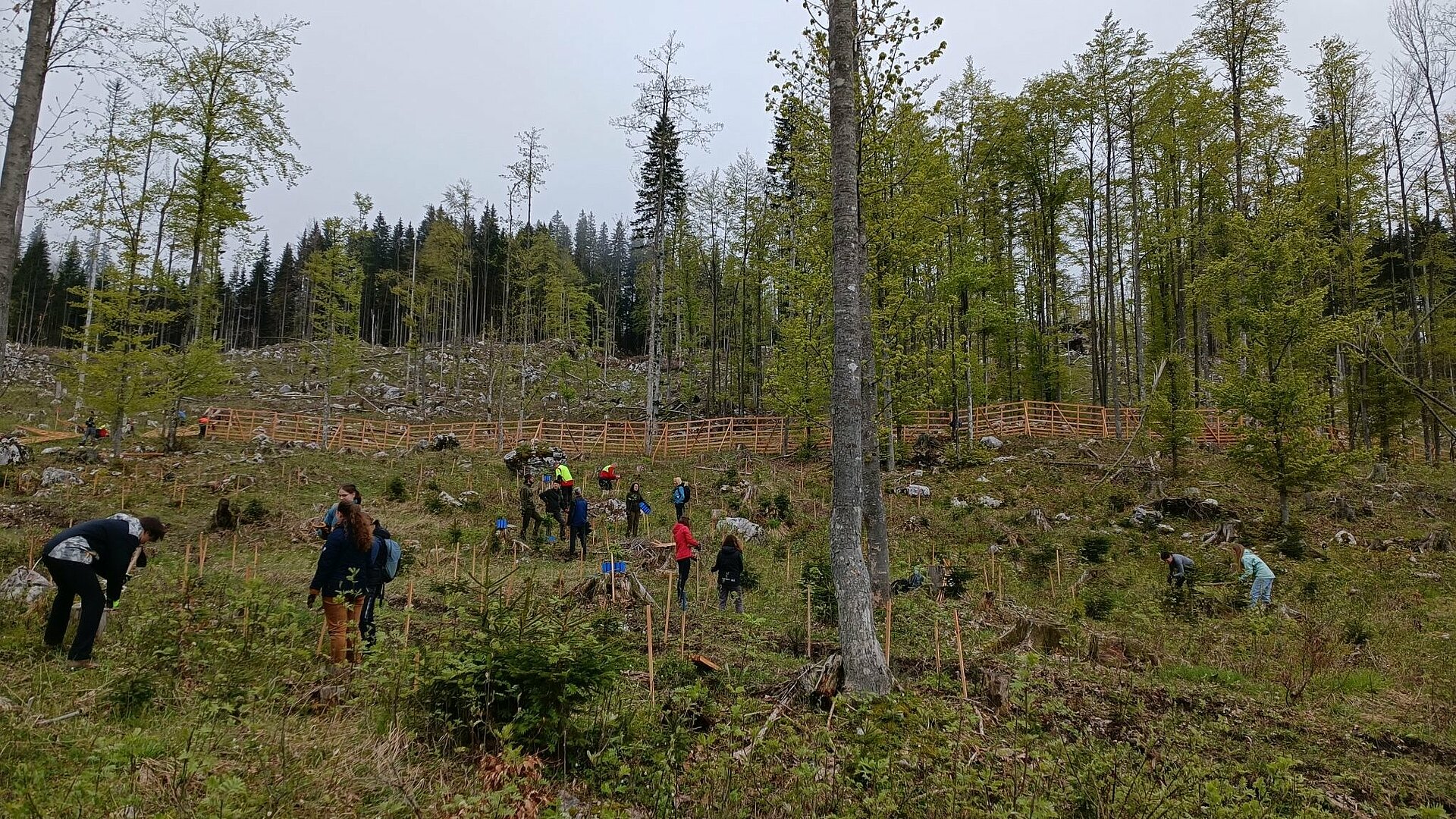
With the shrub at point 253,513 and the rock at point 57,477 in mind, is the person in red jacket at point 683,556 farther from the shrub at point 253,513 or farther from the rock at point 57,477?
the rock at point 57,477

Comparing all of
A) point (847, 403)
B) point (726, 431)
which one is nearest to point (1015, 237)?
point (726, 431)

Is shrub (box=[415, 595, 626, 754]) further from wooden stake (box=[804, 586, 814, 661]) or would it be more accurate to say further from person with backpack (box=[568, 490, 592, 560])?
person with backpack (box=[568, 490, 592, 560])

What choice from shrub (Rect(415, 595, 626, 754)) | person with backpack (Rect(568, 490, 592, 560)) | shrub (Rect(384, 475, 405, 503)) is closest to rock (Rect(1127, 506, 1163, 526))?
person with backpack (Rect(568, 490, 592, 560))

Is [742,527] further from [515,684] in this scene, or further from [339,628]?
[515,684]

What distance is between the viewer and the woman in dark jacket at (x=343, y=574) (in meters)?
5.65

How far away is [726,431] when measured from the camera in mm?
27141

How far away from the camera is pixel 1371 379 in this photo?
64.0 feet

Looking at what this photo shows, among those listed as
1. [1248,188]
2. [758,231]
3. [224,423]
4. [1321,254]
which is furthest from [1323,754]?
[224,423]

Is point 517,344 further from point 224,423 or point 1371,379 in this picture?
point 1371,379

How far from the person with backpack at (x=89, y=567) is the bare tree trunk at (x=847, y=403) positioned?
20.1 ft

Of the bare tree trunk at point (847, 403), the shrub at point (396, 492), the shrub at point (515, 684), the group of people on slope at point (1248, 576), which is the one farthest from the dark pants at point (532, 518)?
the group of people on slope at point (1248, 576)

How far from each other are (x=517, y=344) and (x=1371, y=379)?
180ft

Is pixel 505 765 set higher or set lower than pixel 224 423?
lower

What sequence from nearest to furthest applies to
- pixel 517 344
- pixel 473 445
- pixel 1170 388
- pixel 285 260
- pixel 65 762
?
pixel 65 762 → pixel 1170 388 → pixel 473 445 → pixel 517 344 → pixel 285 260
